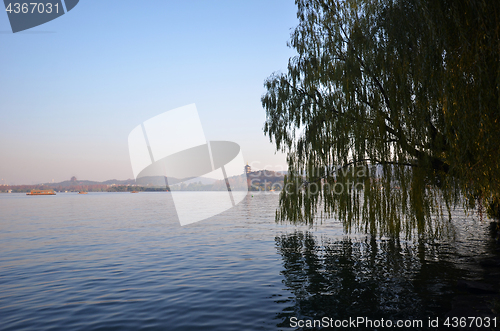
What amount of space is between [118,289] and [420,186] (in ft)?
38.1

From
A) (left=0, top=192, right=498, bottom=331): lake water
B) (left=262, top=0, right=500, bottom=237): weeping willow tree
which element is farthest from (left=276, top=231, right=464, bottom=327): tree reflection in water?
(left=262, top=0, right=500, bottom=237): weeping willow tree

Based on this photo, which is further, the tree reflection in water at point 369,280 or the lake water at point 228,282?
the tree reflection in water at point 369,280

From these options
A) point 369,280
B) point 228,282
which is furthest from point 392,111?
point 228,282

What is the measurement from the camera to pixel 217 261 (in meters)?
16.2

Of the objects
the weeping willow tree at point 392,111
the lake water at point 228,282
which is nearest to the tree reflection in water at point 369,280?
the lake water at point 228,282

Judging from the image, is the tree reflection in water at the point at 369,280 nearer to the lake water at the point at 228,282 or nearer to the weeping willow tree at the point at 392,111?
the lake water at the point at 228,282

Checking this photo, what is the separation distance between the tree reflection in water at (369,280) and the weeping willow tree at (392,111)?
167cm

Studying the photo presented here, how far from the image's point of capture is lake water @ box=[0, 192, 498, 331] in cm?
861

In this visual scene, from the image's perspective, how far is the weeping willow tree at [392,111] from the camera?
8.48 metres

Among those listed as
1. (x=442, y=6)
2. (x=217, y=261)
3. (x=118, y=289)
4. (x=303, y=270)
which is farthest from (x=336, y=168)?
(x=118, y=289)

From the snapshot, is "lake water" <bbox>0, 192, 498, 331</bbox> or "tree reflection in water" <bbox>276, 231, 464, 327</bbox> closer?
"lake water" <bbox>0, 192, 498, 331</bbox>

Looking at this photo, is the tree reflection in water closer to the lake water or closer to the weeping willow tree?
the lake water

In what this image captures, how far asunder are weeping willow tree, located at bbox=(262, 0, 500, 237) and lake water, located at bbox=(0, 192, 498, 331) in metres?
2.31

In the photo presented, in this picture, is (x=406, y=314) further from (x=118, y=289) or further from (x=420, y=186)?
(x=118, y=289)
